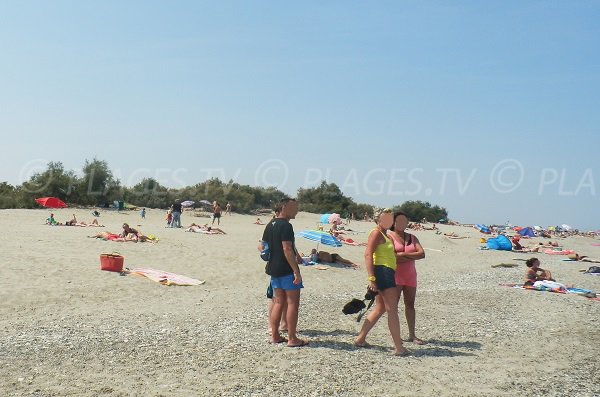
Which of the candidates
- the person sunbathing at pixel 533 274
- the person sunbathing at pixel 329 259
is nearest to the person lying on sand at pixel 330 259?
the person sunbathing at pixel 329 259

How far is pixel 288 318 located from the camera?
6711 mm

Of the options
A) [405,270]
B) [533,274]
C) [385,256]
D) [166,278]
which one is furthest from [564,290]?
[166,278]

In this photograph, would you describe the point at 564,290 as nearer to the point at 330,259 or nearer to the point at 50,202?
the point at 330,259

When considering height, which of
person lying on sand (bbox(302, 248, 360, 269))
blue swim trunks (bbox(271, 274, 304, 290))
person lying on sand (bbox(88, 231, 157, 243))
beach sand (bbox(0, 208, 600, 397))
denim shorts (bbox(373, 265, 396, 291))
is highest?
denim shorts (bbox(373, 265, 396, 291))

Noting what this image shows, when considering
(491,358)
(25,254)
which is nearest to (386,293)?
(491,358)

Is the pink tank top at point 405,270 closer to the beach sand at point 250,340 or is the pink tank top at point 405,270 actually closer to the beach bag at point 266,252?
the beach sand at point 250,340

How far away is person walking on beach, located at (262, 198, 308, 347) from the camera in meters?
6.63

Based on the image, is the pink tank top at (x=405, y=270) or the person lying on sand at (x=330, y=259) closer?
the pink tank top at (x=405, y=270)

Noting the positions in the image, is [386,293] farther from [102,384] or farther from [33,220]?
[33,220]

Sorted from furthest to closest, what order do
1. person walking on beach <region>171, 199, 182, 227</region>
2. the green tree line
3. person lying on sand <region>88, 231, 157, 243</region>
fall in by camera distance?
1. the green tree line
2. person walking on beach <region>171, 199, 182, 227</region>
3. person lying on sand <region>88, 231, 157, 243</region>

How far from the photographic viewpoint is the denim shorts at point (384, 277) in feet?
21.3

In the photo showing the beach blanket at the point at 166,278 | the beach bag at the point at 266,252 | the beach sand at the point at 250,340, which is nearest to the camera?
the beach sand at the point at 250,340

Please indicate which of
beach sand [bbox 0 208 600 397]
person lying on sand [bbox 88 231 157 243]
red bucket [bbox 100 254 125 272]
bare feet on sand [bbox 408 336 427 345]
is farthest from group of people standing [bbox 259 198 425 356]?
person lying on sand [bbox 88 231 157 243]

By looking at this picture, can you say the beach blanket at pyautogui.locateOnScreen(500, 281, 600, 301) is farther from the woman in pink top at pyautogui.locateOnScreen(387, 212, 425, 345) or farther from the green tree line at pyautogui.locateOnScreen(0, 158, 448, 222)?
the green tree line at pyautogui.locateOnScreen(0, 158, 448, 222)
